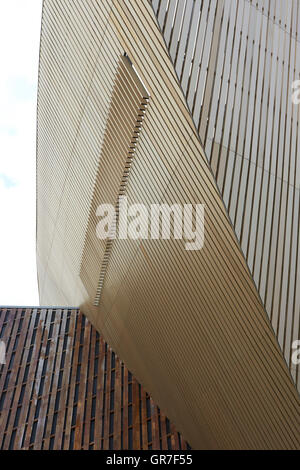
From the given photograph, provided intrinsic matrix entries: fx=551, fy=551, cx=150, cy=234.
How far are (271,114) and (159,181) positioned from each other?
7.68ft

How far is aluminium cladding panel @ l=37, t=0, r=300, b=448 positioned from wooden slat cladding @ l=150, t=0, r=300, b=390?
0.59ft

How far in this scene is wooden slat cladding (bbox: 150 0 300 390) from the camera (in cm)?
781

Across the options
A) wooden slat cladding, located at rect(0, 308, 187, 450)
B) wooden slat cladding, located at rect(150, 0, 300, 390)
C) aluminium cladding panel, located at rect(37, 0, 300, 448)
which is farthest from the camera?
wooden slat cladding, located at rect(0, 308, 187, 450)

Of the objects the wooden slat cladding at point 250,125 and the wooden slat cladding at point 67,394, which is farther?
the wooden slat cladding at point 67,394

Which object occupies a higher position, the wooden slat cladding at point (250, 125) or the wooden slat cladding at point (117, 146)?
the wooden slat cladding at point (117, 146)

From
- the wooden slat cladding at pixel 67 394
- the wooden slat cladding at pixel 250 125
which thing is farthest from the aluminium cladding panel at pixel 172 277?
the wooden slat cladding at pixel 67 394

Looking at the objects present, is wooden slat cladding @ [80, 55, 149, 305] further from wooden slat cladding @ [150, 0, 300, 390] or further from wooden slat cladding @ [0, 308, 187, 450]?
wooden slat cladding @ [0, 308, 187, 450]

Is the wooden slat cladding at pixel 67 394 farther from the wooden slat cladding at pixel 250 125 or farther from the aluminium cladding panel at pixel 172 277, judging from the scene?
the wooden slat cladding at pixel 250 125

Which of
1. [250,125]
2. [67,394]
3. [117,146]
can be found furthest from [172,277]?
[67,394]

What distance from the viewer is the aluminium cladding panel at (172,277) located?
833 cm

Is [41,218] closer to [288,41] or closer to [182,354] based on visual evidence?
[182,354]

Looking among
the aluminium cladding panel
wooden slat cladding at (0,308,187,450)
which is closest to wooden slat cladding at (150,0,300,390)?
the aluminium cladding panel

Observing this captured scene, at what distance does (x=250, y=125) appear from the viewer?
27.5ft

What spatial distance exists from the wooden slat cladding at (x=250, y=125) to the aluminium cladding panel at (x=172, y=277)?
0.18 metres
